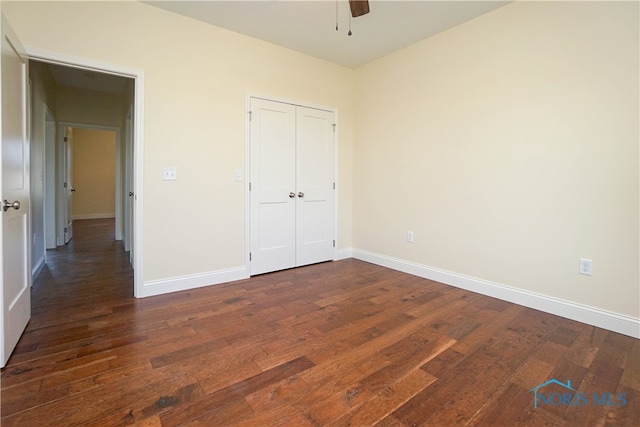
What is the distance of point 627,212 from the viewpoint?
221 centimetres

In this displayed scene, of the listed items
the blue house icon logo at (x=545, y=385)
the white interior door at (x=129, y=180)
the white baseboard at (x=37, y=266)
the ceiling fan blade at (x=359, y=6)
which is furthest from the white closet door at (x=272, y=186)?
the blue house icon logo at (x=545, y=385)

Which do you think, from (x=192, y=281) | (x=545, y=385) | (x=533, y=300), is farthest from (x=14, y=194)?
(x=533, y=300)

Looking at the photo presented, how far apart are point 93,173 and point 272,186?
7.50 meters

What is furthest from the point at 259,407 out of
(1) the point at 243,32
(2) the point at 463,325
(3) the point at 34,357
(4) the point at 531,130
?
(1) the point at 243,32

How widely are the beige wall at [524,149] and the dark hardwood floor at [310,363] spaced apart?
476 mm

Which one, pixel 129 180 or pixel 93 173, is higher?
pixel 93 173

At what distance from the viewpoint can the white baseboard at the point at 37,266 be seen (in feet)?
11.2

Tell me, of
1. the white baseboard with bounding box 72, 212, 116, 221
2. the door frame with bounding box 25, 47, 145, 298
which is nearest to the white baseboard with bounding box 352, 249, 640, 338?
the door frame with bounding box 25, 47, 145, 298

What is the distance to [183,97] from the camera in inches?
118

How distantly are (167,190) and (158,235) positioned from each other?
426 millimetres

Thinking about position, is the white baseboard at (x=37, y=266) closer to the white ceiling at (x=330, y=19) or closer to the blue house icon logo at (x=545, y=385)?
the white ceiling at (x=330, y=19)

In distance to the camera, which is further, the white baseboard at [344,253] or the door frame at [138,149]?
the white baseboard at [344,253]

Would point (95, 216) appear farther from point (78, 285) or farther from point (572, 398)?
point (572, 398)

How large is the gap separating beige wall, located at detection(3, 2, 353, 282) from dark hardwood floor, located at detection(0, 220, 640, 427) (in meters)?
0.53
